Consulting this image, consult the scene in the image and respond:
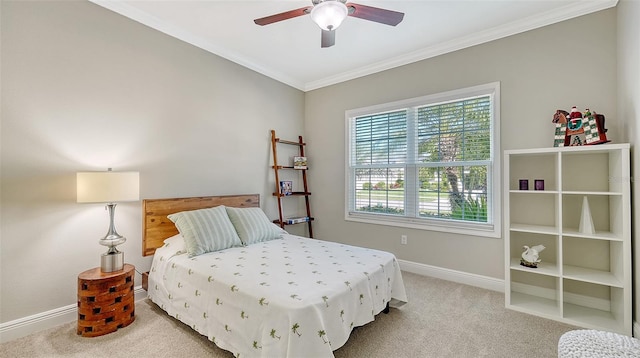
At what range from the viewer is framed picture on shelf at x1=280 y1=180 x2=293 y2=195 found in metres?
4.10

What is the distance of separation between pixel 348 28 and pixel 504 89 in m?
1.78

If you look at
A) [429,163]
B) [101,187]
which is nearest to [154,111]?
[101,187]

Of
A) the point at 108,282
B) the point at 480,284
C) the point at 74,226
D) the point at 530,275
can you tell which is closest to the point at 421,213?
the point at 480,284

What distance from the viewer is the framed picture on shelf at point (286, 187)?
410 cm

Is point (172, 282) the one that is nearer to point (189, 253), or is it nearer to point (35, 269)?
point (189, 253)

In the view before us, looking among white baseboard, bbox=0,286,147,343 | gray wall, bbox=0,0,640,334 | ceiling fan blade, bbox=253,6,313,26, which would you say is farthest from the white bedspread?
ceiling fan blade, bbox=253,6,313,26

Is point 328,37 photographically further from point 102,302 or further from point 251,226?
point 102,302

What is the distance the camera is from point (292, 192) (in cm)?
430

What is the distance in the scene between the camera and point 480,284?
9.75ft

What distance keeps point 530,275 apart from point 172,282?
340cm

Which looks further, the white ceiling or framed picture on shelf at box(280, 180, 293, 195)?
framed picture on shelf at box(280, 180, 293, 195)

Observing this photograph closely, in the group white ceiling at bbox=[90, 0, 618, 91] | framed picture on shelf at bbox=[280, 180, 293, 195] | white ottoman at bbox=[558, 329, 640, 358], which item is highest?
white ceiling at bbox=[90, 0, 618, 91]

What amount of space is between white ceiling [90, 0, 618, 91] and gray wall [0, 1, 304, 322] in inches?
8.7

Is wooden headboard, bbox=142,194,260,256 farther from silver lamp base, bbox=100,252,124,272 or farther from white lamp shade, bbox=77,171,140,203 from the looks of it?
white lamp shade, bbox=77,171,140,203
